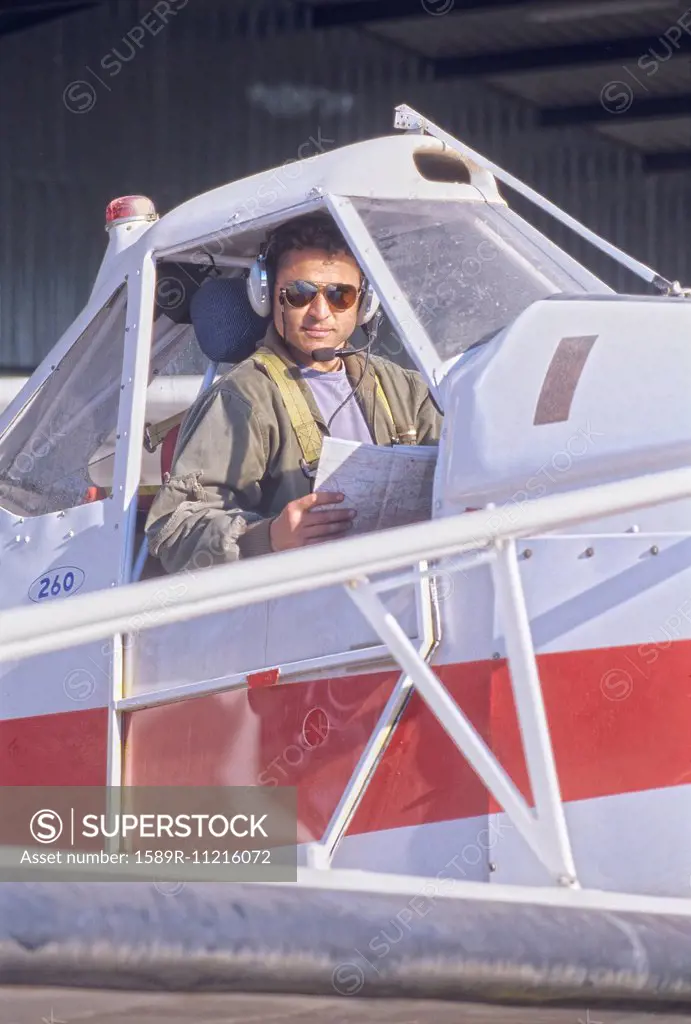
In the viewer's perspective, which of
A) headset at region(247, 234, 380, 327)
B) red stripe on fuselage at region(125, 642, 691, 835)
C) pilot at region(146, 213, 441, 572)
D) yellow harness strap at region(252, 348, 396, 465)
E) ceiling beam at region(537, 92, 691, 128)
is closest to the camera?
red stripe on fuselage at region(125, 642, 691, 835)

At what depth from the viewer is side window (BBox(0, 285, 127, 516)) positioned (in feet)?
13.8

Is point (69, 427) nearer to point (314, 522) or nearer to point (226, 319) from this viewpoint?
point (226, 319)

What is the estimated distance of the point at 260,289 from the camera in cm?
406

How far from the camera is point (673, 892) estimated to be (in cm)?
265

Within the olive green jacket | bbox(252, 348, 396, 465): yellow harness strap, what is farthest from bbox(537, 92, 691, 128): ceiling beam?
the olive green jacket

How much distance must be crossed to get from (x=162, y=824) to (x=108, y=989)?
4.79 feet

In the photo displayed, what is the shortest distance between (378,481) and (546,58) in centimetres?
1468

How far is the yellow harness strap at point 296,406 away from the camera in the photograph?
3.71 metres

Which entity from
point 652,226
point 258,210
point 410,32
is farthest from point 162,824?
point 652,226

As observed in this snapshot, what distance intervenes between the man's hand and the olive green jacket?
0.57ft

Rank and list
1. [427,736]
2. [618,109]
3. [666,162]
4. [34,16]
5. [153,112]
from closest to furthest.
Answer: [427,736]
[34,16]
[153,112]
[618,109]
[666,162]

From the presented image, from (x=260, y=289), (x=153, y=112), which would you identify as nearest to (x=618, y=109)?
(x=153, y=112)

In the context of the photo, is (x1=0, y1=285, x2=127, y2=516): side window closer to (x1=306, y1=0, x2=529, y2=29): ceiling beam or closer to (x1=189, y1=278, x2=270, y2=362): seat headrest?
(x1=189, y1=278, x2=270, y2=362): seat headrest

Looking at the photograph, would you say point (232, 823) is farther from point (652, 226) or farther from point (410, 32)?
point (652, 226)
